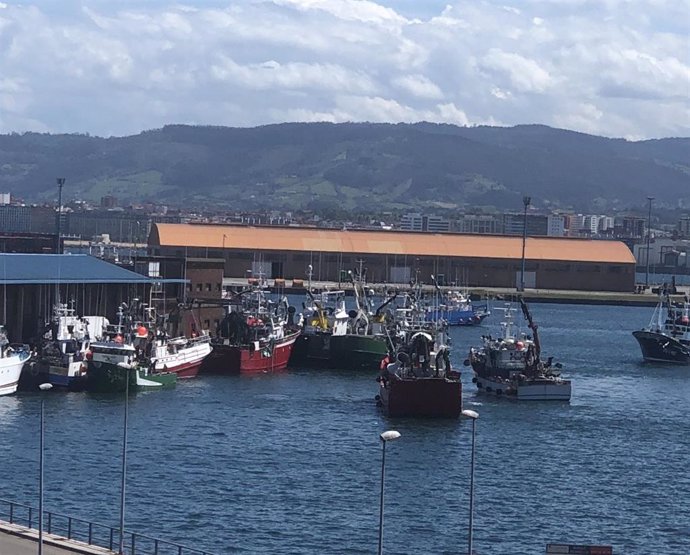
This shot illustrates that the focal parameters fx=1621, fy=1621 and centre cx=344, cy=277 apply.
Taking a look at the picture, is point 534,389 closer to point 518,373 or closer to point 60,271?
point 518,373

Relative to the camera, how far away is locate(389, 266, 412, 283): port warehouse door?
99.8 meters

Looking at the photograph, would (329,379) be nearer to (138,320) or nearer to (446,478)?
(138,320)

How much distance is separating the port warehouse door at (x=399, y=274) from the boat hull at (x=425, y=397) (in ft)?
206

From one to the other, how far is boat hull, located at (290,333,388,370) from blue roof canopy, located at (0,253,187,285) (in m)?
4.58

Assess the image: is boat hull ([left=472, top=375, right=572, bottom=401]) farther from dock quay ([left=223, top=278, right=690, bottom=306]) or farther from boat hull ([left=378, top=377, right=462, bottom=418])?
dock quay ([left=223, top=278, right=690, bottom=306])

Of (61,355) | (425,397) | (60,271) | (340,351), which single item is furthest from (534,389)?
(60,271)

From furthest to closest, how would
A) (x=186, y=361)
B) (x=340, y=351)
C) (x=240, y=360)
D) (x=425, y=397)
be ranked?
(x=340, y=351) → (x=240, y=360) → (x=186, y=361) → (x=425, y=397)

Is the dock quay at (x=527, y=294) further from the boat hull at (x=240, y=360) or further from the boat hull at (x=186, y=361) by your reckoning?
the boat hull at (x=186, y=361)

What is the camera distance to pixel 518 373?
42.4 m

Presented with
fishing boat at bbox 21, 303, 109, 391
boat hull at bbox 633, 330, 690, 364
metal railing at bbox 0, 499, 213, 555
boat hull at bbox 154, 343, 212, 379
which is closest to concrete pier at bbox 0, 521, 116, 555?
metal railing at bbox 0, 499, 213, 555

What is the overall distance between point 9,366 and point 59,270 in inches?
377

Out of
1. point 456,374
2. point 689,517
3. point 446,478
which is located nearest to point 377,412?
point 456,374

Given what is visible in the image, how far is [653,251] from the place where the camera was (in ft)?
559

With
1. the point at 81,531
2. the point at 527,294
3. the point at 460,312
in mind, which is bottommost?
the point at 81,531
